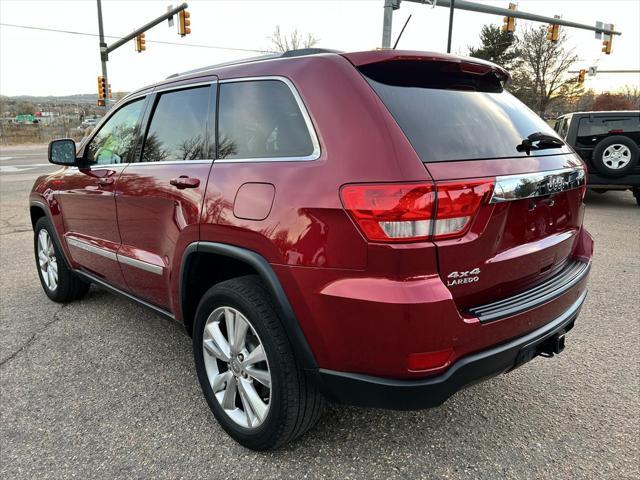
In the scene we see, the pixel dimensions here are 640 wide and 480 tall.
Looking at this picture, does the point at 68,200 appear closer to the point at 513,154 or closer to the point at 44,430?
the point at 44,430

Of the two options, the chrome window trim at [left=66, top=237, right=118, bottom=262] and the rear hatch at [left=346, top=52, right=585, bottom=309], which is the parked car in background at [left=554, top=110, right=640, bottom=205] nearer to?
the rear hatch at [left=346, top=52, right=585, bottom=309]

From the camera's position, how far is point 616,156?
8898mm

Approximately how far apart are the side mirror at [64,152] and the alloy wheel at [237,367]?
199cm

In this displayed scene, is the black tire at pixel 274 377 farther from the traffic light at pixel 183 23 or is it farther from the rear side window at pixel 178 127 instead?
the traffic light at pixel 183 23

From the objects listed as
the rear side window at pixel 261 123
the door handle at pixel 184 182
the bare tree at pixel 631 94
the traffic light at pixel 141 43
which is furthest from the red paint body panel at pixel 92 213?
the bare tree at pixel 631 94

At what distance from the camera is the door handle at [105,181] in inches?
127

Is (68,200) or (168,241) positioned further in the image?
(68,200)

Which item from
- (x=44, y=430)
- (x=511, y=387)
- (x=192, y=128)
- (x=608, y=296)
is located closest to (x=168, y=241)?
(x=192, y=128)

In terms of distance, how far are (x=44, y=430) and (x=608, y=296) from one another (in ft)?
14.8

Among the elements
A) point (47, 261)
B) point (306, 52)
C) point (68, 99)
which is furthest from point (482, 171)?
point (68, 99)

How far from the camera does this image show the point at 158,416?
8.59ft

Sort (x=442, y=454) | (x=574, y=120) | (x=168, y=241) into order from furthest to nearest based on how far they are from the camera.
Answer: (x=574, y=120) → (x=168, y=241) → (x=442, y=454)

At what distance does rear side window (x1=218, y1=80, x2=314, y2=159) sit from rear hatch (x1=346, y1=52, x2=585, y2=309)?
35 centimetres

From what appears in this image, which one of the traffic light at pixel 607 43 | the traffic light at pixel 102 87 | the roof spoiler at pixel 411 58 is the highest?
the traffic light at pixel 607 43
